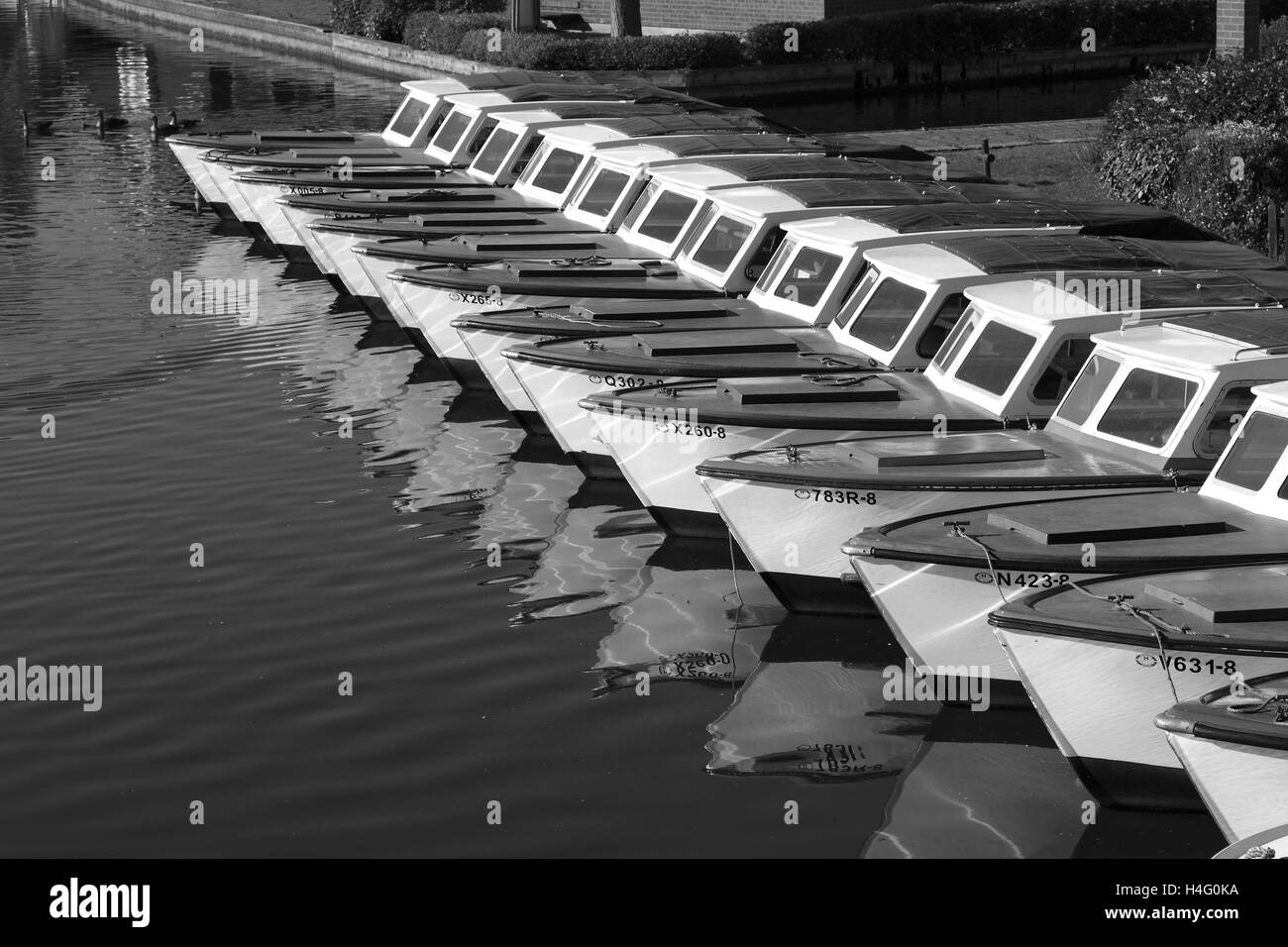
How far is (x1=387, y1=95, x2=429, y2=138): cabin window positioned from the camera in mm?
31047

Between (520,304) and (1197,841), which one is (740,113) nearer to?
(520,304)

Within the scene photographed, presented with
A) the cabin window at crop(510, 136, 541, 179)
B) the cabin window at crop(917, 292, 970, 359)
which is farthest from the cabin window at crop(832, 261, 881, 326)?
the cabin window at crop(510, 136, 541, 179)

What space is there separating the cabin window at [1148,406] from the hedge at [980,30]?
3211 cm

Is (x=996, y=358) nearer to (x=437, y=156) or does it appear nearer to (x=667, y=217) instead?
(x=667, y=217)

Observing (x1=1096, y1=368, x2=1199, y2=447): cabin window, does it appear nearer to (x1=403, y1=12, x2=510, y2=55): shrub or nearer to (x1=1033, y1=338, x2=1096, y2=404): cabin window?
(x1=1033, y1=338, x2=1096, y2=404): cabin window

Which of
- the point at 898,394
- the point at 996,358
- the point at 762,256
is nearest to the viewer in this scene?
the point at 996,358

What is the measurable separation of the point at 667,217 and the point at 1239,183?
7.20 meters

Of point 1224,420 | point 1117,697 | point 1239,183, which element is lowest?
point 1117,697

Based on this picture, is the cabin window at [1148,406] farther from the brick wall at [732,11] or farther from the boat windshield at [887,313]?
the brick wall at [732,11]

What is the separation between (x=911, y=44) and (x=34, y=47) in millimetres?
30331

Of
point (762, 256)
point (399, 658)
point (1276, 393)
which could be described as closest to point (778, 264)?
point (762, 256)

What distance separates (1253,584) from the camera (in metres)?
11.6

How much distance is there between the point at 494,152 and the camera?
28.2 meters

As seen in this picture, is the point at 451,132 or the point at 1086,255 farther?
the point at 451,132
